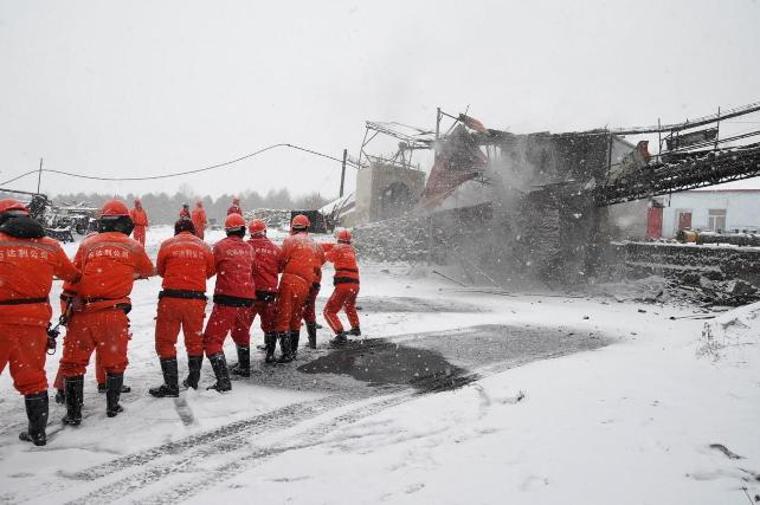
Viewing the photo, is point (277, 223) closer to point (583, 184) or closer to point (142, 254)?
point (583, 184)

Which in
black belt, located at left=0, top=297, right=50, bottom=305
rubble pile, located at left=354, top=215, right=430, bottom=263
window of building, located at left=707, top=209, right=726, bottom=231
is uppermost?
window of building, located at left=707, top=209, right=726, bottom=231

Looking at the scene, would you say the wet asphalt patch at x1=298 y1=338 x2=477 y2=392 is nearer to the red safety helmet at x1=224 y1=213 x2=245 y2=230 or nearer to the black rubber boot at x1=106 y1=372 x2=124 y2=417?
the red safety helmet at x1=224 y1=213 x2=245 y2=230

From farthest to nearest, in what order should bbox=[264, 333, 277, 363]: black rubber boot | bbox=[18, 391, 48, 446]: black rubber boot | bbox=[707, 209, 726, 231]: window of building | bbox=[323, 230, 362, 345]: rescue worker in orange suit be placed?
bbox=[707, 209, 726, 231]: window of building → bbox=[323, 230, 362, 345]: rescue worker in orange suit → bbox=[264, 333, 277, 363]: black rubber boot → bbox=[18, 391, 48, 446]: black rubber boot

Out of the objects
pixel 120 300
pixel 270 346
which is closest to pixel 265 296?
pixel 270 346

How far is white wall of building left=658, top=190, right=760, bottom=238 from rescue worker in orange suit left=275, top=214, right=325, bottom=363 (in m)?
32.4

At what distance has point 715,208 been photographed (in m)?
34.0

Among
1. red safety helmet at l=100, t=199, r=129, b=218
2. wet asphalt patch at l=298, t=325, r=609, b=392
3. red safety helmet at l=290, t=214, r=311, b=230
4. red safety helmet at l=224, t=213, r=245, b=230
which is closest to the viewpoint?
red safety helmet at l=100, t=199, r=129, b=218

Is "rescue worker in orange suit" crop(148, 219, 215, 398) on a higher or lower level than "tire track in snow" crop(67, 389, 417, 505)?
higher

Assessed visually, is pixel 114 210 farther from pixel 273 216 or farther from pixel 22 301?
pixel 273 216

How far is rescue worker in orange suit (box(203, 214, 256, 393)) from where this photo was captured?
526 centimetres

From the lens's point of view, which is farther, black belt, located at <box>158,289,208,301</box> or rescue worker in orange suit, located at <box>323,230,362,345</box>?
rescue worker in orange suit, located at <box>323,230,362,345</box>

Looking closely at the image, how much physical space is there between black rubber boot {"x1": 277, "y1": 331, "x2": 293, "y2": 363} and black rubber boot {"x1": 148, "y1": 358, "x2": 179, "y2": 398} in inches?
68.4

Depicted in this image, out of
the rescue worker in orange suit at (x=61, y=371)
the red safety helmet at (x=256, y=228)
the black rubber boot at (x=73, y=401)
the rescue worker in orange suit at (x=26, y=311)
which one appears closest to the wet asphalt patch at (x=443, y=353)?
the red safety helmet at (x=256, y=228)

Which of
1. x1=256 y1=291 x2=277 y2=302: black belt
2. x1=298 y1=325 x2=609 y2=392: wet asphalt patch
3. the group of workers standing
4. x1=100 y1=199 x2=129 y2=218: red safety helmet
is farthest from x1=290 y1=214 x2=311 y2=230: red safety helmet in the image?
x1=100 y1=199 x2=129 y2=218: red safety helmet
